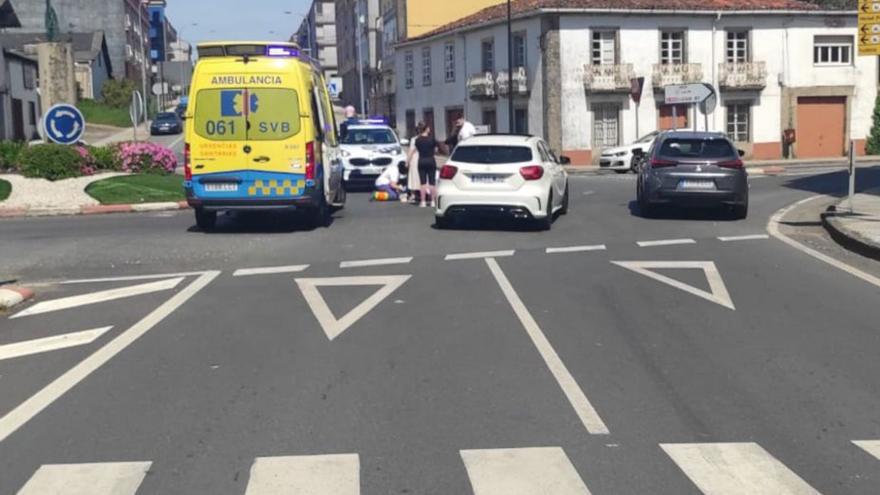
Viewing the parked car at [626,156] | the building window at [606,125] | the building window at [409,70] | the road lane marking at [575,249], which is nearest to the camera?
the road lane marking at [575,249]

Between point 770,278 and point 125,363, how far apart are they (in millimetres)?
7425

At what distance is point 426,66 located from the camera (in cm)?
5428

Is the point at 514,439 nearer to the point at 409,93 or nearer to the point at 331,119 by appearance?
the point at 331,119

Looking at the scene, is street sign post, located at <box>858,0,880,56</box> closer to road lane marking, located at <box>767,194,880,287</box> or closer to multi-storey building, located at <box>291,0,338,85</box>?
road lane marking, located at <box>767,194,880,287</box>

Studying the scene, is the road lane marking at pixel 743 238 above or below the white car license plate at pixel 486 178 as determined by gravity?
below

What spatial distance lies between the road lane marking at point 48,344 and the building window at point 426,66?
148 feet

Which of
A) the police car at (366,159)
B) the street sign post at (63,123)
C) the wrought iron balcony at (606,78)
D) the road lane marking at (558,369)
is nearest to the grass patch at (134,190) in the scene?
the street sign post at (63,123)

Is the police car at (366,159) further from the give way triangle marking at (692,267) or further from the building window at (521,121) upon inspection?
the building window at (521,121)

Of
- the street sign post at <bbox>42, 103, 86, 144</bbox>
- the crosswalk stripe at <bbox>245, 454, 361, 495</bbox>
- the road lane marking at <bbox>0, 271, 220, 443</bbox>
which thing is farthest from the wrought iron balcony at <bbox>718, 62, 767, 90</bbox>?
the crosswalk stripe at <bbox>245, 454, 361, 495</bbox>

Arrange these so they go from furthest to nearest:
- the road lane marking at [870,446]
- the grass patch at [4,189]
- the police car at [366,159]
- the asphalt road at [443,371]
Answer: the police car at [366,159], the grass patch at [4,189], the road lane marking at [870,446], the asphalt road at [443,371]

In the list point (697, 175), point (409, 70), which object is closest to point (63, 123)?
point (697, 175)

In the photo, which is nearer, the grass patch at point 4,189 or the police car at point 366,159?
the grass patch at point 4,189

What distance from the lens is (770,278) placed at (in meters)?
12.6

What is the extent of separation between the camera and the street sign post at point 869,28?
667 inches
